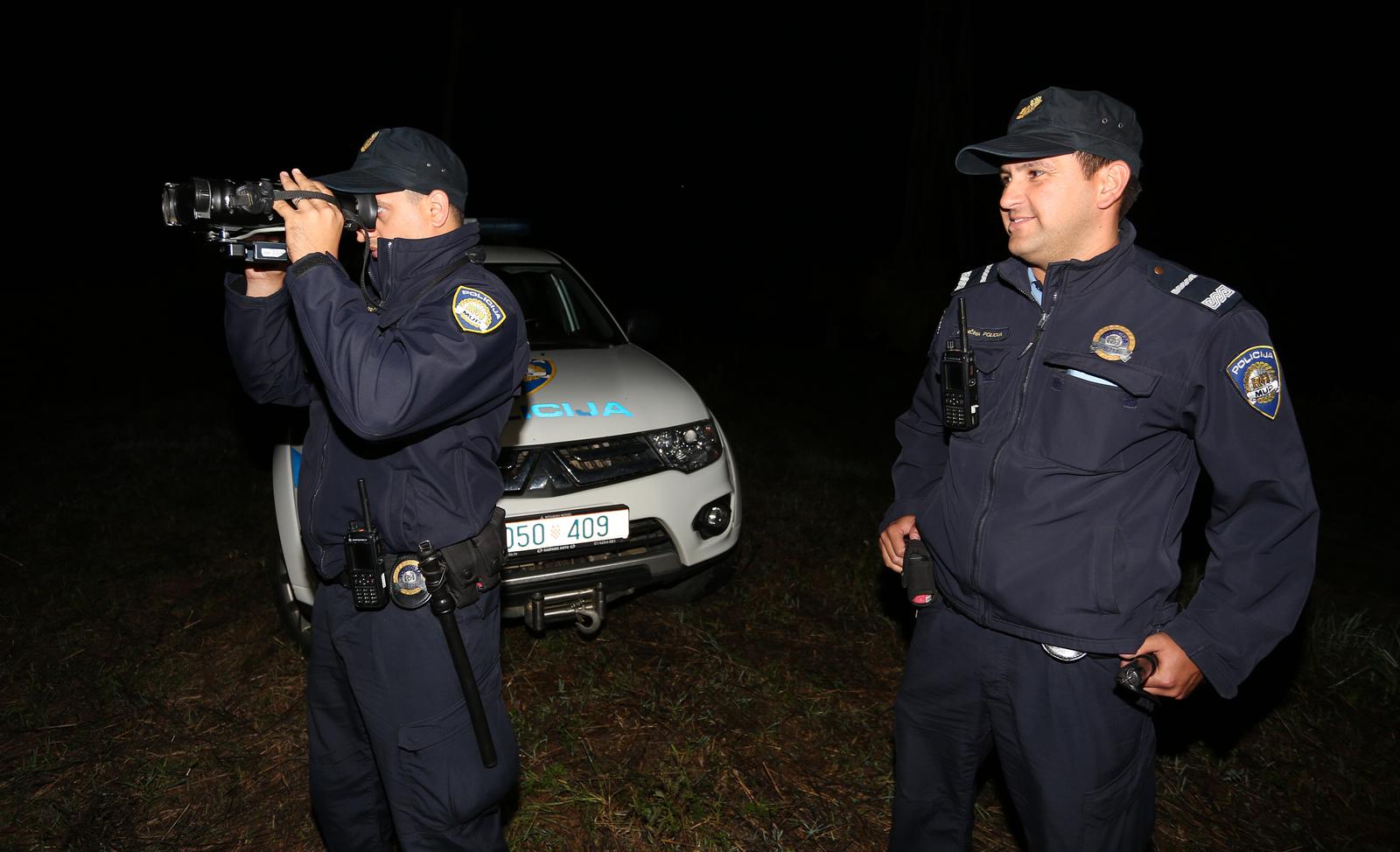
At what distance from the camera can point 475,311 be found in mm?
1918

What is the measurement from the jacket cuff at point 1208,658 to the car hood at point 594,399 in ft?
7.10

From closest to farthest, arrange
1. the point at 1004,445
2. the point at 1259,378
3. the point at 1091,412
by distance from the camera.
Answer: the point at 1259,378, the point at 1091,412, the point at 1004,445

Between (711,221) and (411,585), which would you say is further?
(711,221)

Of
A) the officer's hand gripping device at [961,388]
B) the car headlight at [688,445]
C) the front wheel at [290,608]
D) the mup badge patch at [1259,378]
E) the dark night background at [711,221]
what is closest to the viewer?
the mup badge patch at [1259,378]

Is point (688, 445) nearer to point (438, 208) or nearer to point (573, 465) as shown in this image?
point (573, 465)

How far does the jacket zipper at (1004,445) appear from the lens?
1.98 m

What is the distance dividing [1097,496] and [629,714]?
6.77ft

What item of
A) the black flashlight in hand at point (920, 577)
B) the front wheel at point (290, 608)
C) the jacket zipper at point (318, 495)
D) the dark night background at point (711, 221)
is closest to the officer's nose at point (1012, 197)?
the black flashlight in hand at point (920, 577)

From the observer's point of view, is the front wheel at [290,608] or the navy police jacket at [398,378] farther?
the front wheel at [290,608]

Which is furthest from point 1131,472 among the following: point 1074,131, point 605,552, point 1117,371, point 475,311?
point 605,552

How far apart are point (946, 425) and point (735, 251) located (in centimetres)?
1846

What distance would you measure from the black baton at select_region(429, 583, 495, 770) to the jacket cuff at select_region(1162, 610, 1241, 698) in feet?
4.67

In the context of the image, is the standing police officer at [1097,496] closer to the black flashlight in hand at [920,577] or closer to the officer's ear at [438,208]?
the black flashlight in hand at [920,577]

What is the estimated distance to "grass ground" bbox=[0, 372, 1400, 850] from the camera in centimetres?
283
